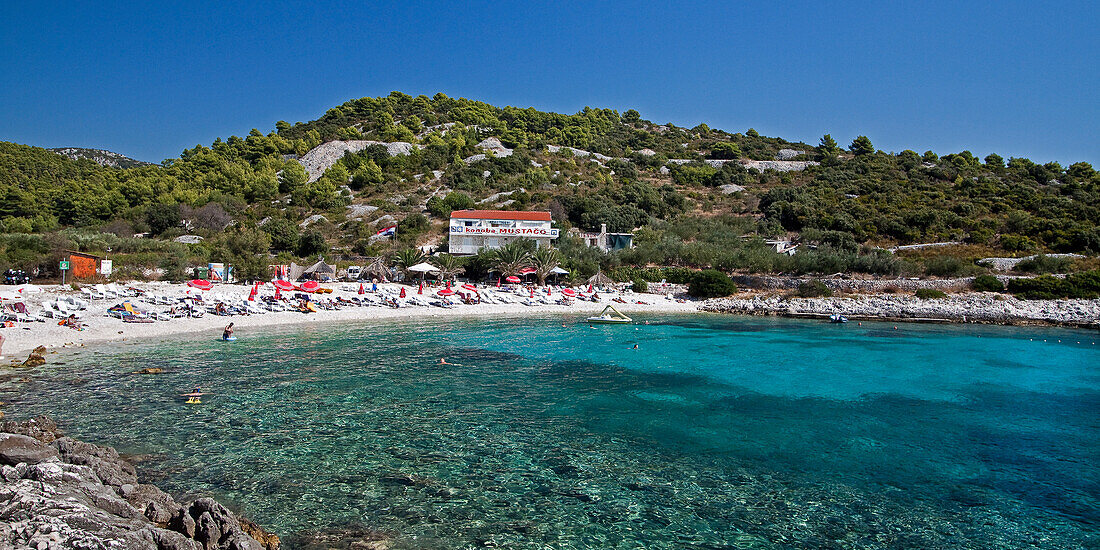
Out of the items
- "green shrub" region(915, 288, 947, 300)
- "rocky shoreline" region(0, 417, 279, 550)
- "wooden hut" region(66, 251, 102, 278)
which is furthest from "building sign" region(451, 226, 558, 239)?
"rocky shoreline" region(0, 417, 279, 550)

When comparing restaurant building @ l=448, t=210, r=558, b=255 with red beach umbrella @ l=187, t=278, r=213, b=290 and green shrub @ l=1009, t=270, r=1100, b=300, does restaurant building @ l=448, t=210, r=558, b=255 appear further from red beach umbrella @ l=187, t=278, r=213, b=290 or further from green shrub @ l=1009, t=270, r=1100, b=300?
green shrub @ l=1009, t=270, r=1100, b=300

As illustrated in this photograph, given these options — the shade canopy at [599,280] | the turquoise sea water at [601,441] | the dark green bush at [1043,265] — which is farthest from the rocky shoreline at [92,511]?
the dark green bush at [1043,265]

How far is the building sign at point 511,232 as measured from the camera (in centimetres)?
5153

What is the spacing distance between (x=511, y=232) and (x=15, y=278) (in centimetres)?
3326

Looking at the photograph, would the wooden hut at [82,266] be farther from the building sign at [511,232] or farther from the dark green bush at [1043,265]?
the dark green bush at [1043,265]

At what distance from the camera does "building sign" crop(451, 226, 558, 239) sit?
169 ft

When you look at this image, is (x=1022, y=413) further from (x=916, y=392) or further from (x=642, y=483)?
(x=642, y=483)

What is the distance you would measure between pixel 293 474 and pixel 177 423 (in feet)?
12.6

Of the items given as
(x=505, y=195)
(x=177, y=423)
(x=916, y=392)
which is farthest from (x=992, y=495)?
(x=505, y=195)

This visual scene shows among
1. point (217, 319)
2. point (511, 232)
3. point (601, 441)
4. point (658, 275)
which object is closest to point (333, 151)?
point (511, 232)

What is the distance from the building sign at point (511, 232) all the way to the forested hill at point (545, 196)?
1.71 metres

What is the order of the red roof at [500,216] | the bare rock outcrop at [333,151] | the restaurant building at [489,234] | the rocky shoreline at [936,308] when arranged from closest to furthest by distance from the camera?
the rocky shoreline at [936,308], the restaurant building at [489,234], the red roof at [500,216], the bare rock outcrop at [333,151]

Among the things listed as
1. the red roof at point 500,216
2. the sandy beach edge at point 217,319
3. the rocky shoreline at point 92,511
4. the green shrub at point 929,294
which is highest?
the red roof at point 500,216

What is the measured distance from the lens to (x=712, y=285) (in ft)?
131
